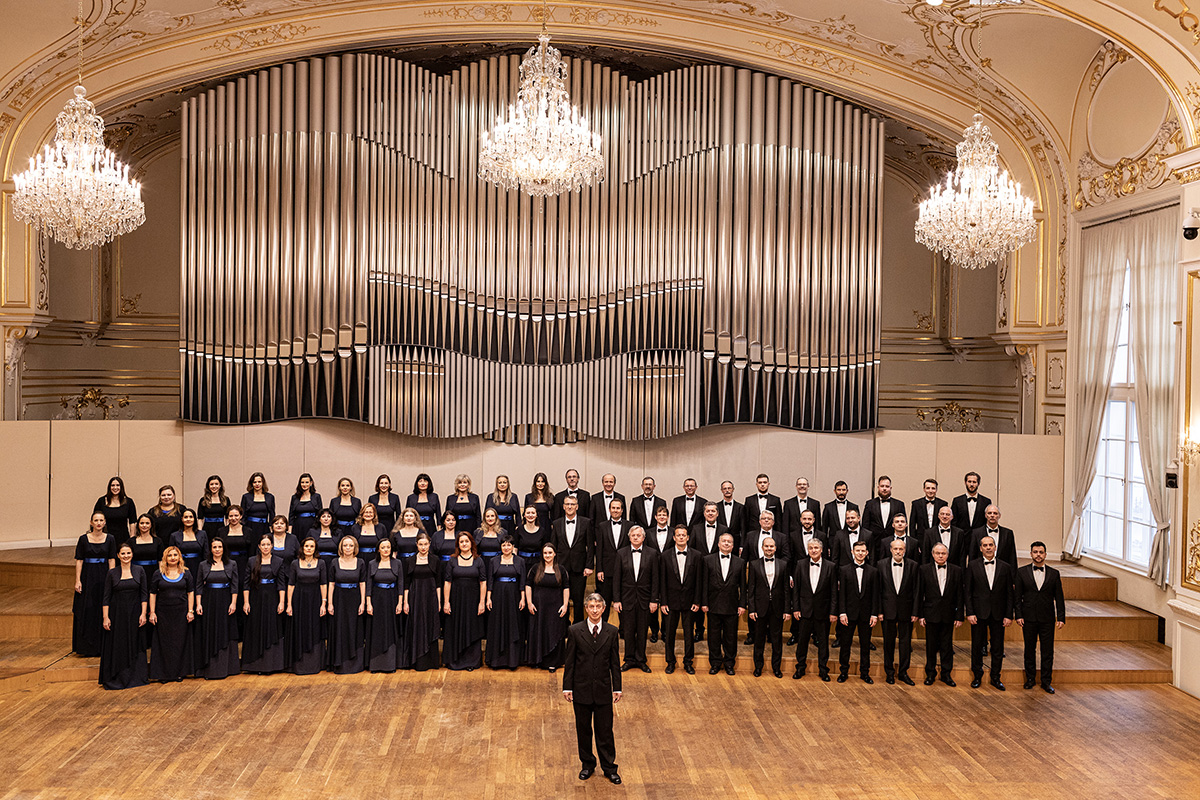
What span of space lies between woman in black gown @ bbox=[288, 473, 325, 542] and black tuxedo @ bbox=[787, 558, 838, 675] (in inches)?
164

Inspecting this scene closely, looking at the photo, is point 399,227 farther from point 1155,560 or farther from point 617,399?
A: point 1155,560

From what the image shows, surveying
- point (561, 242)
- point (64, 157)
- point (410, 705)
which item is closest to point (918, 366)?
point (561, 242)

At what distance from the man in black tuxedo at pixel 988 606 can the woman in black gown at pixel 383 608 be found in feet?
14.3

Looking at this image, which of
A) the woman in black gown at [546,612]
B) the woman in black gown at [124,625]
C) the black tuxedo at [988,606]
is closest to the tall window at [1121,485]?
the black tuxedo at [988,606]

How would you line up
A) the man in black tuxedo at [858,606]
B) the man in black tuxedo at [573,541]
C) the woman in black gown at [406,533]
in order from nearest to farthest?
the man in black tuxedo at [858,606], the woman in black gown at [406,533], the man in black tuxedo at [573,541]

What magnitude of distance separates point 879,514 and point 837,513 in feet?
1.18

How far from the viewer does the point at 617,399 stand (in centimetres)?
1031

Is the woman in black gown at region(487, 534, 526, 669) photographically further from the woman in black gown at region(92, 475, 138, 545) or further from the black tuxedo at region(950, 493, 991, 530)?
the black tuxedo at region(950, 493, 991, 530)

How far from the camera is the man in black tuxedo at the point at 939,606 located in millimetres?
7844

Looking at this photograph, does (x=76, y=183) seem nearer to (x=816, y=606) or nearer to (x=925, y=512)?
(x=816, y=606)

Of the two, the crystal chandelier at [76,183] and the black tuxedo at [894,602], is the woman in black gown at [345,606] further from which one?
the black tuxedo at [894,602]

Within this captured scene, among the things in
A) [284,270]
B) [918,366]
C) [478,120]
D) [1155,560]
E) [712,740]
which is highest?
[478,120]

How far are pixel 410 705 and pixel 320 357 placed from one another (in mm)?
4132

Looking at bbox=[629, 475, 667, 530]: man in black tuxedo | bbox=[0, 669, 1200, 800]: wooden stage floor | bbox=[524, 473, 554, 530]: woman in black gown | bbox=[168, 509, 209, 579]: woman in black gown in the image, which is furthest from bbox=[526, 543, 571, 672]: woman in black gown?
bbox=[168, 509, 209, 579]: woman in black gown
